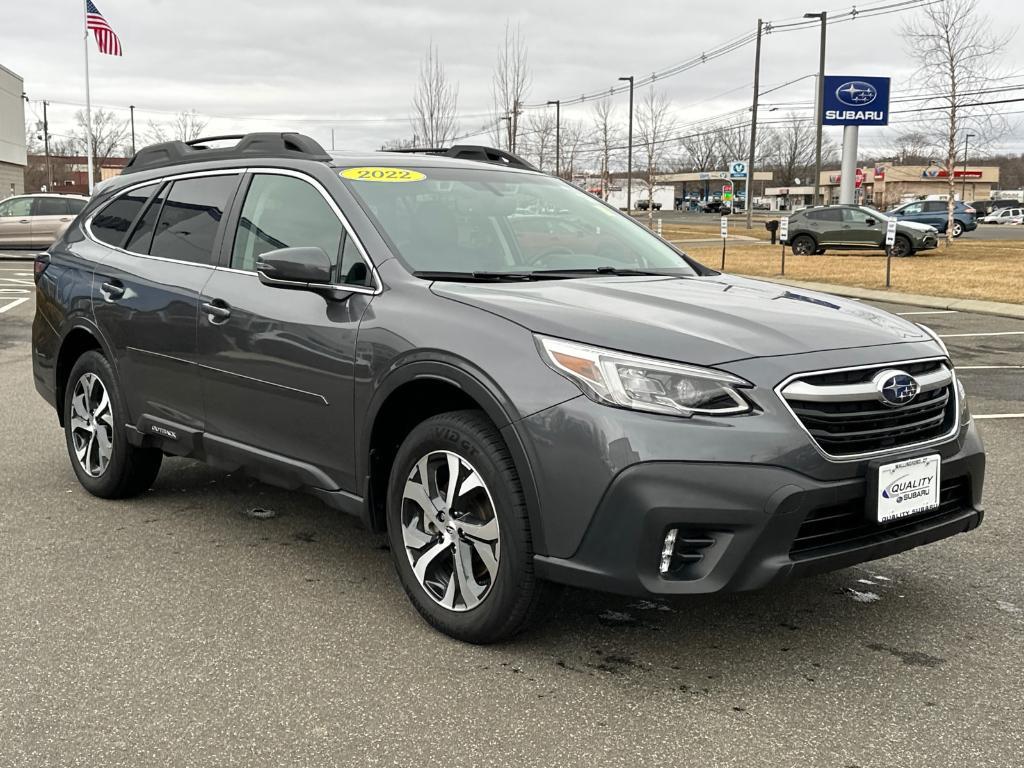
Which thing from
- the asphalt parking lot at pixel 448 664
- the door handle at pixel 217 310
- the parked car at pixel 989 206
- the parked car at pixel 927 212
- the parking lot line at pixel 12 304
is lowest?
the asphalt parking lot at pixel 448 664

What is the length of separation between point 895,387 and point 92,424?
406cm

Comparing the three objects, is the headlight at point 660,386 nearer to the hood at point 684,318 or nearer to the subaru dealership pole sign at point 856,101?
the hood at point 684,318

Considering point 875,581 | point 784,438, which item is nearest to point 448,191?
point 784,438

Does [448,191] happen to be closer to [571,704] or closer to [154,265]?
[154,265]

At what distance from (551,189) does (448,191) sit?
69cm

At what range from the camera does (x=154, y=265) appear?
16.8ft

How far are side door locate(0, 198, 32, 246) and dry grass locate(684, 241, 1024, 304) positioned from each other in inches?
665

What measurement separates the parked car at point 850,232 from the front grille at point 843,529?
27474 mm

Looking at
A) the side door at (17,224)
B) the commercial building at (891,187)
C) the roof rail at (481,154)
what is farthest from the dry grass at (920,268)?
the commercial building at (891,187)

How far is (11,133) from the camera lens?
57.9 m

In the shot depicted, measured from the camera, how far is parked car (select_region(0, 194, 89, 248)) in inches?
993

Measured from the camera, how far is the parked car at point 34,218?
993 inches

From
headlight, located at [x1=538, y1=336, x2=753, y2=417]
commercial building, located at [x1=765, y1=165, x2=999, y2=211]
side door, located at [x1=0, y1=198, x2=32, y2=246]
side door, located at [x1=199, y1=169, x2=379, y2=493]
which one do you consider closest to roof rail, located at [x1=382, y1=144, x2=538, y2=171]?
side door, located at [x1=199, y1=169, x2=379, y2=493]

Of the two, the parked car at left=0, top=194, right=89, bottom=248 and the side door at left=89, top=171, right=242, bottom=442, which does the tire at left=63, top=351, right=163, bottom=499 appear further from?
the parked car at left=0, top=194, right=89, bottom=248
